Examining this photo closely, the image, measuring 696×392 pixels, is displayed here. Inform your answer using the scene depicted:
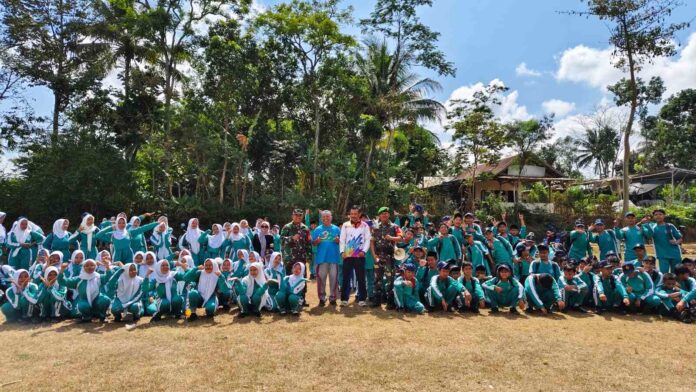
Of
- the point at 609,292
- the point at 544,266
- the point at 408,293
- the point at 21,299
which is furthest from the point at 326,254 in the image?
the point at 609,292

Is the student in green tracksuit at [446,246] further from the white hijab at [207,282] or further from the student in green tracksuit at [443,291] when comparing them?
the white hijab at [207,282]

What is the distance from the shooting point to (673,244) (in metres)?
8.33

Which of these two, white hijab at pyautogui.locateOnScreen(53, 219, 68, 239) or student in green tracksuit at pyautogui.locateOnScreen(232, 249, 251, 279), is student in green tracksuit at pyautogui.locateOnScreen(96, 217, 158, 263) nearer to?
white hijab at pyautogui.locateOnScreen(53, 219, 68, 239)

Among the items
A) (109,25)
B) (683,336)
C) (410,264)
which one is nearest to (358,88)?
(109,25)

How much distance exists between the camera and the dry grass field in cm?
422

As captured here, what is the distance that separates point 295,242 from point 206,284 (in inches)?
77.0

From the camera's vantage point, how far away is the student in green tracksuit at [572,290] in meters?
7.18

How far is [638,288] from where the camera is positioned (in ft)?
23.8

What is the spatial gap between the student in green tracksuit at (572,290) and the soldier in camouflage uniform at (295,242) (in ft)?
14.2

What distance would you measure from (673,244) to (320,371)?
24.2 feet

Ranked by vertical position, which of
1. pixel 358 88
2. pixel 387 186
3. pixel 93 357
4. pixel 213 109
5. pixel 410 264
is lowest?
pixel 93 357

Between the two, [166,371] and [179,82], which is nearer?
[166,371]

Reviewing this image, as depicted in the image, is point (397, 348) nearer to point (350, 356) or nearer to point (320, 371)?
point (350, 356)

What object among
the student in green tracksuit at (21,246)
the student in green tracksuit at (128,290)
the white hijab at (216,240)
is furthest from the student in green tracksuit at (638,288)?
the student in green tracksuit at (21,246)
